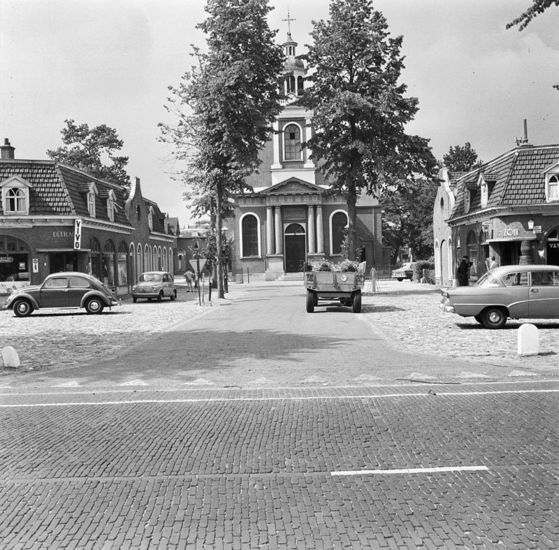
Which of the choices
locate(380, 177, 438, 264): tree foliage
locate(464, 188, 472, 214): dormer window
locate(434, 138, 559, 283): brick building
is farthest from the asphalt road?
locate(380, 177, 438, 264): tree foliage

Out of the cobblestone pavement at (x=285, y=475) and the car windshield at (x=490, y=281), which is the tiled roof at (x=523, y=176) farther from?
the cobblestone pavement at (x=285, y=475)

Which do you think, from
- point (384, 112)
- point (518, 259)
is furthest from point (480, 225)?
point (384, 112)

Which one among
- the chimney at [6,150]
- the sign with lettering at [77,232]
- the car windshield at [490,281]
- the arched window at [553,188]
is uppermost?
the chimney at [6,150]

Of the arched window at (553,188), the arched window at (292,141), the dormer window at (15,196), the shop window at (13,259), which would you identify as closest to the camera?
the arched window at (553,188)

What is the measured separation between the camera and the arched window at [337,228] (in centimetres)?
6312

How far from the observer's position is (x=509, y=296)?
16.8 m

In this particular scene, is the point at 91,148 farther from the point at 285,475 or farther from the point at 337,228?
the point at 285,475

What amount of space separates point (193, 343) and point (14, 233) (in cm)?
1969

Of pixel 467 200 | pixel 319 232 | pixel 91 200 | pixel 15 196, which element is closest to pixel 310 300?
pixel 467 200

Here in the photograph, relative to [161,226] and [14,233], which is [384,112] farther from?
[161,226]

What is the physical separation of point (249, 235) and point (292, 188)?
6.27 metres

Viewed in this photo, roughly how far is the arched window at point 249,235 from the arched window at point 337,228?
24.0 feet

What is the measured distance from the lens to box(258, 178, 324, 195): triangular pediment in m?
61.8

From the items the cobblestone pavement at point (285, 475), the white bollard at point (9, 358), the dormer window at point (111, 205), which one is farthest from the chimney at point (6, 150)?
the cobblestone pavement at point (285, 475)
